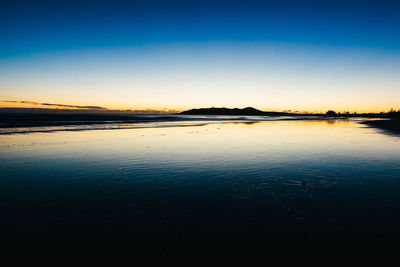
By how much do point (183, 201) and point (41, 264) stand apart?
3772 mm

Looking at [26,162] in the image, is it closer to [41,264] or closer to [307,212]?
[41,264]

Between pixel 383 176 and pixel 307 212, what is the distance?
588cm

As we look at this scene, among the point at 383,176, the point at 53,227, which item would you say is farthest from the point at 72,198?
the point at 383,176

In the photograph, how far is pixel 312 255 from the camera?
178 inches

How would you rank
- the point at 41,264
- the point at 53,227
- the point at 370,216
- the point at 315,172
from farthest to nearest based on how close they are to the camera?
the point at 315,172 → the point at 370,216 → the point at 53,227 → the point at 41,264

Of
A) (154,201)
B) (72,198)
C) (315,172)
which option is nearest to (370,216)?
(315,172)

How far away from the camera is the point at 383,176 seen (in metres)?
9.84

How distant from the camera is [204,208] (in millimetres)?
6684

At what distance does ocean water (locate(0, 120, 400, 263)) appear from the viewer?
4820 millimetres

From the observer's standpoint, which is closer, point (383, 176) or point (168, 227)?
point (168, 227)

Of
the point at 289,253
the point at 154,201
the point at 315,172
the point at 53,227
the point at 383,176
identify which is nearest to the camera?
the point at 289,253

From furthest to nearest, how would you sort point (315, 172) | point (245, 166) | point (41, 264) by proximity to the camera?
point (245, 166), point (315, 172), point (41, 264)

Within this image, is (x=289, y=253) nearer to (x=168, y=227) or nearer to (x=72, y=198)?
(x=168, y=227)

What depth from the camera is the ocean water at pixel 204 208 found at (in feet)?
15.8
